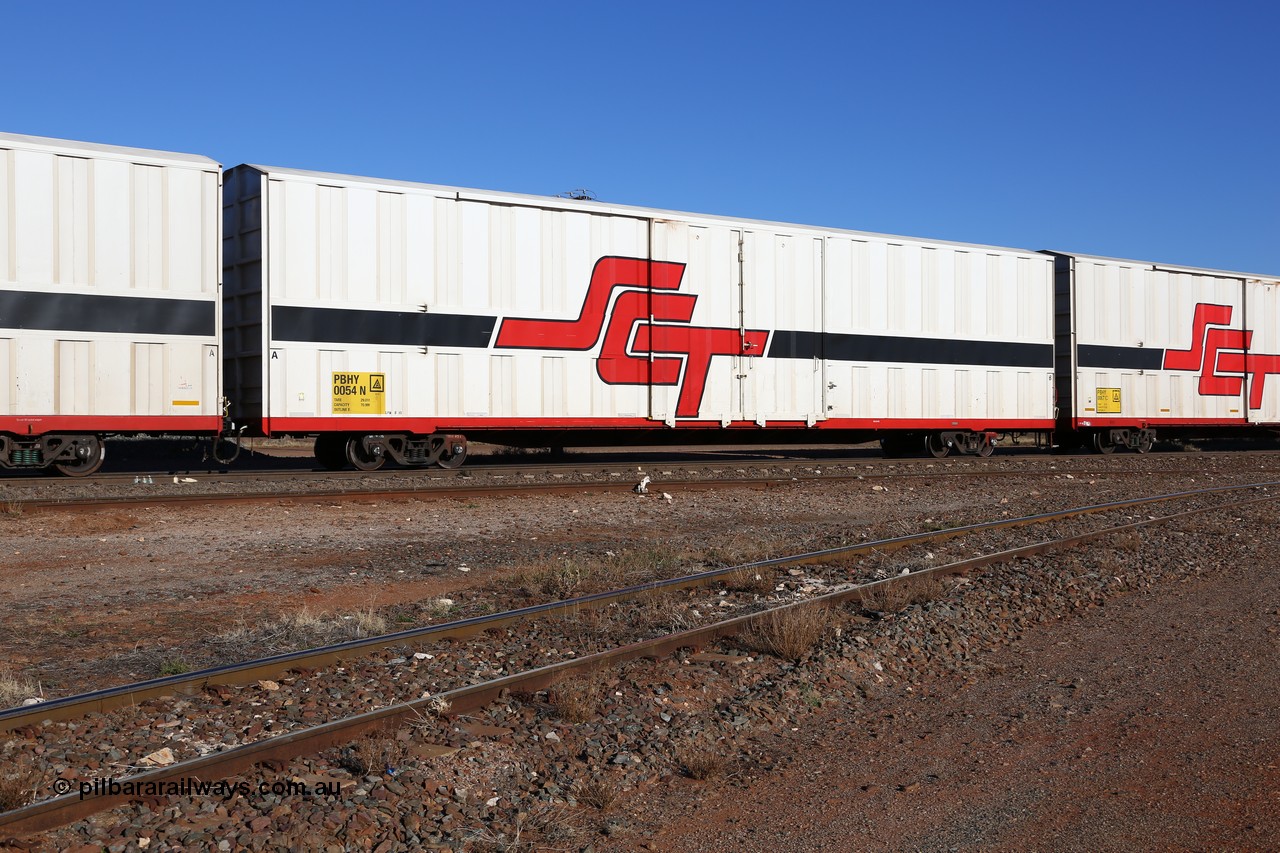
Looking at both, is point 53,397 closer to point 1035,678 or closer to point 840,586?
point 840,586

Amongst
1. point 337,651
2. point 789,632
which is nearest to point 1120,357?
point 789,632

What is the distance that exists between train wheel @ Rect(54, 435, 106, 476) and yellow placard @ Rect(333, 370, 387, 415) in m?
3.22

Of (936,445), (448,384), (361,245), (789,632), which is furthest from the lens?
(936,445)

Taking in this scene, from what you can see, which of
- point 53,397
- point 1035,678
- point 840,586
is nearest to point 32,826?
point 1035,678

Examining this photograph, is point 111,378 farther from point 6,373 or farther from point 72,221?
point 72,221

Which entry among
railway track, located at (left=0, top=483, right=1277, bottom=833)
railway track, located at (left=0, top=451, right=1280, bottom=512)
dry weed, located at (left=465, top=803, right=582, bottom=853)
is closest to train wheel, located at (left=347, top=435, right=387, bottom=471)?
railway track, located at (left=0, top=451, right=1280, bottom=512)

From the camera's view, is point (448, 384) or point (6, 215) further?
point (448, 384)

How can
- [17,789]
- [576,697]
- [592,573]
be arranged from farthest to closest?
[592,573] → [576,697] → [17,789]

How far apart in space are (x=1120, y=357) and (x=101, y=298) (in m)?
20.3

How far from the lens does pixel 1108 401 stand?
Answer: 23500 millimetres

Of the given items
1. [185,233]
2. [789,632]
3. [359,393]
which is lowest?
[789,632]

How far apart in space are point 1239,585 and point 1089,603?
1.62 meters

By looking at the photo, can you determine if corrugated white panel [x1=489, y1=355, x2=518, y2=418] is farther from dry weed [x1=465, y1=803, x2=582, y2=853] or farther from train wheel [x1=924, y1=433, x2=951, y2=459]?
dry weed [x1=465, y1=803, x2=582, y2=853]

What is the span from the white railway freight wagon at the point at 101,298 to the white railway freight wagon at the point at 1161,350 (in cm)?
1756
